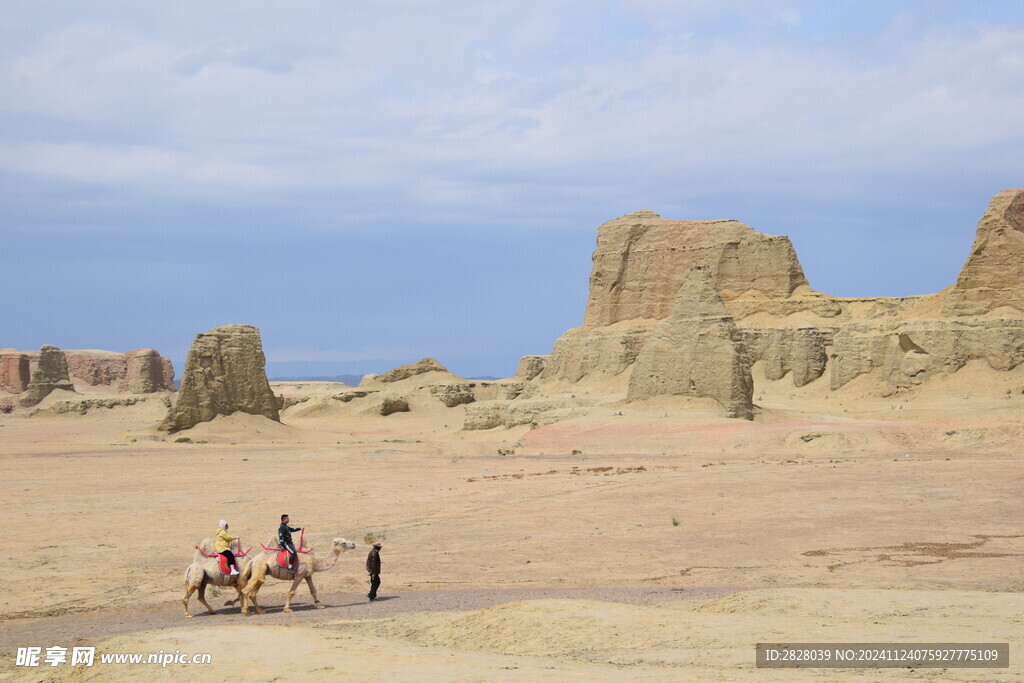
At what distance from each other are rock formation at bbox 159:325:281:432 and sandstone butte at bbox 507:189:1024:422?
375 inches

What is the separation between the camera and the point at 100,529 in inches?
667

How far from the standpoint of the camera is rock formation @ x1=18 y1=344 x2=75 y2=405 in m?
76.2

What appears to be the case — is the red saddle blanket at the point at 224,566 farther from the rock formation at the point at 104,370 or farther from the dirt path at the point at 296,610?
the rock formation at the point at 104,370

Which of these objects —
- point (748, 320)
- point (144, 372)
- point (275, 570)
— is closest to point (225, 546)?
point (275, 570)

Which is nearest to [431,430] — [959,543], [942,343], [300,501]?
[942,343]

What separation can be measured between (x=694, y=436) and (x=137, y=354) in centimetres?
6497

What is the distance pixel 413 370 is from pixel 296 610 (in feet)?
196

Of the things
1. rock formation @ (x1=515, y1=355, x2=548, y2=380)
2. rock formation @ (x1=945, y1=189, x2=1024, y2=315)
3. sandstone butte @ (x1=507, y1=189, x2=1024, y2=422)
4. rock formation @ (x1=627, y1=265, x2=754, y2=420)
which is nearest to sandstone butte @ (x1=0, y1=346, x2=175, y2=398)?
rock formation @ (x1=515, y1=355, x2=548, y2=380)

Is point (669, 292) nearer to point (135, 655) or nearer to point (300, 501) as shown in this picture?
point (300, 501)

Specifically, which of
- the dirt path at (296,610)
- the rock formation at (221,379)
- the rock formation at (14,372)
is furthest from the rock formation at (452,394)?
the dirt path at (296,610)

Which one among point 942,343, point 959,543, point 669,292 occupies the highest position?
point 669,292

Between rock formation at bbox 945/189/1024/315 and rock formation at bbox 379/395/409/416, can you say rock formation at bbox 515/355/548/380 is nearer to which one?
rock formation at bbox 379/395/409/416

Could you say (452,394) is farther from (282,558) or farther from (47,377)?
(282,558)

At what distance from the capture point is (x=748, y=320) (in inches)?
1989
